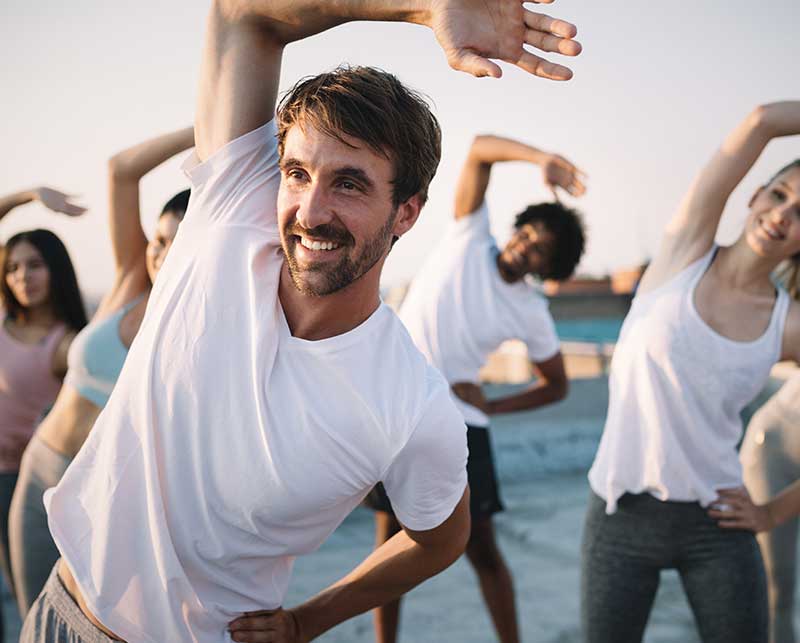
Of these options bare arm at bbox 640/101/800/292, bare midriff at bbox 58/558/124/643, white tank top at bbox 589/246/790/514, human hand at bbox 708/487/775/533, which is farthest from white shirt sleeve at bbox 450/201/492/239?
bare midriff at bbox 58/558/124/643

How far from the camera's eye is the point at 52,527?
60.6 inches

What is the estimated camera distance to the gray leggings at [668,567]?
7.58 ft

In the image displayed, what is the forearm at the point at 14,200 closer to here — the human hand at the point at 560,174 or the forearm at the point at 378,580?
the human hand at the point at 560,174

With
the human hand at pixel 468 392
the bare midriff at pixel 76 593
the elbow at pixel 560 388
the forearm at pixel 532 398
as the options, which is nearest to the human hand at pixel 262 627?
the bare midriff at pixel 76 593

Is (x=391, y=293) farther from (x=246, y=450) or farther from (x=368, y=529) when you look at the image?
(x=246, y=450)

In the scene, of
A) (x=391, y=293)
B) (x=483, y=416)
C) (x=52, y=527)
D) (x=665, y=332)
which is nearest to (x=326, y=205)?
(x=52, y=527)

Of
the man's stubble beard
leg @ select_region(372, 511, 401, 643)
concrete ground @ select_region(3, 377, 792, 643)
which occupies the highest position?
the man's stubble beard

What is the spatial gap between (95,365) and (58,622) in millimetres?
1177

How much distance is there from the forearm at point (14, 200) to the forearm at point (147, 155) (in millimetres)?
1149

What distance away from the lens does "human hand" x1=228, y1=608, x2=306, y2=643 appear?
5.25 feet

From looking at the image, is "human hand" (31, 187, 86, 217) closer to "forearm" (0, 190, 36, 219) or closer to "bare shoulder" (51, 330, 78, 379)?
"forearm" (0, 190, 36, 219)

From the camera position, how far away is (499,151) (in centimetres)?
338

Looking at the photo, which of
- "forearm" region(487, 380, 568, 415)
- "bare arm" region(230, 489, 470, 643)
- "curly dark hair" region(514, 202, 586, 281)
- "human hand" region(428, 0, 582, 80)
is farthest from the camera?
"forearm" region(487, 380, 568, 415)

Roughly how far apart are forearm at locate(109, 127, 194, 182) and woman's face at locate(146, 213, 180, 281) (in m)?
0.21
